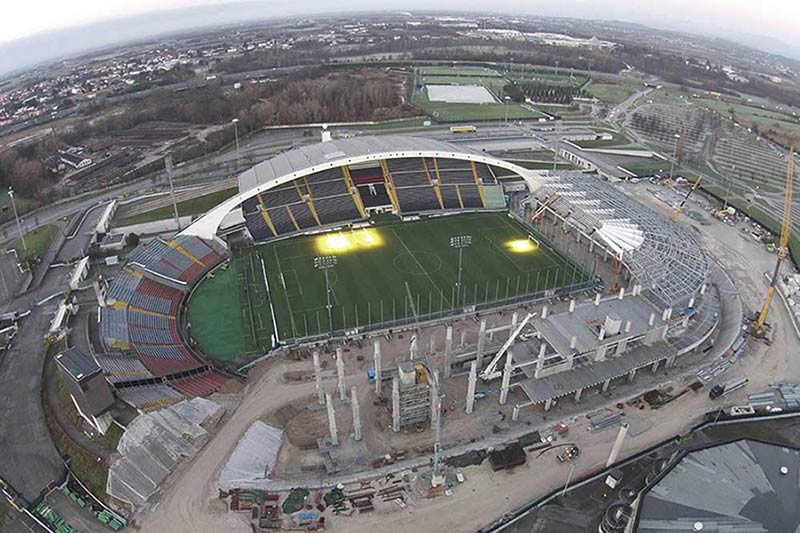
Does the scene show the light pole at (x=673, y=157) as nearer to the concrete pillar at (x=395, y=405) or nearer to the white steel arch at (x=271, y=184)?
the white steel arch at (x=271, y=184)

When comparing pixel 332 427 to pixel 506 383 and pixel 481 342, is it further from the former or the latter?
pixel 481 342

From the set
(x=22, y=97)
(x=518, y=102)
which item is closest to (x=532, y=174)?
(x=518, y=102)

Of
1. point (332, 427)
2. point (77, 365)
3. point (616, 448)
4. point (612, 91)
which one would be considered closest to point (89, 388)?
point (77, 365)

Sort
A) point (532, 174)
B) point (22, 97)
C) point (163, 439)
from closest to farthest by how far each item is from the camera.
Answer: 1. point (163, 439)
2. point (532, 174)
3. point (22, 97)

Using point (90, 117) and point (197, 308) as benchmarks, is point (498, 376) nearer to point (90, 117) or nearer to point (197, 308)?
point (197, 308)

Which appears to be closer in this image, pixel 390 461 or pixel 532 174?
pixel 390 461

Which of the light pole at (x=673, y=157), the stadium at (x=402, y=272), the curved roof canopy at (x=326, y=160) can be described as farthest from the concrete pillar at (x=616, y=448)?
the light pole at (x=673, y=157)
